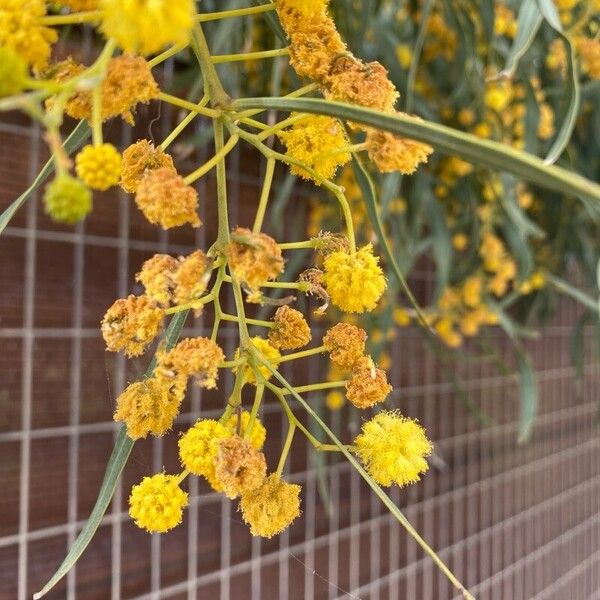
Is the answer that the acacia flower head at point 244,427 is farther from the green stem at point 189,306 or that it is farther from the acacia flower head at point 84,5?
the acacia flower head at point 84,5

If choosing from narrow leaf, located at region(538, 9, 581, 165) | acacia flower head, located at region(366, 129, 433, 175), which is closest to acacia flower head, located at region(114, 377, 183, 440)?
acacia flower head, located at region(366, 129, 433, 175)

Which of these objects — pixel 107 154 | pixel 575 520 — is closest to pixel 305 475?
pixel 107 154

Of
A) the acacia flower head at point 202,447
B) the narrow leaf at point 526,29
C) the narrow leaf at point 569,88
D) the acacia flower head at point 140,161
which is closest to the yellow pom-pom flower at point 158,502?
the acacia flower head at point 202,447

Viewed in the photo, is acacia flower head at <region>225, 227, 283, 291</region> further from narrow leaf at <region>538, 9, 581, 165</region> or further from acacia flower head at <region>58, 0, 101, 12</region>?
narrow leaf at <region>538, 9, 581, 165</region>

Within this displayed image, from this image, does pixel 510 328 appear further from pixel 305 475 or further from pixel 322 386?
pixel 322 386

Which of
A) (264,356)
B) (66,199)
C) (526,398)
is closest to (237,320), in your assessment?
(264,356)

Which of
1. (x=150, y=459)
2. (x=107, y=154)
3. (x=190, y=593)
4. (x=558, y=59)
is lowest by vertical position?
(x=190, y=593)

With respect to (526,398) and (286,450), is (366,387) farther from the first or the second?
(526,398)
